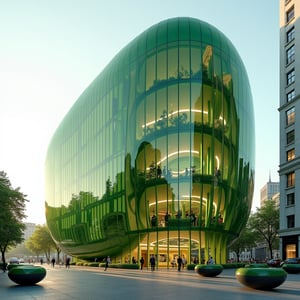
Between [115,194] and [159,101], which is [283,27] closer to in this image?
[159,101]

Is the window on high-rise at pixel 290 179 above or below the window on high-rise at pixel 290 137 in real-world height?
below

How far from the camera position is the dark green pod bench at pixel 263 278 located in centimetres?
1856

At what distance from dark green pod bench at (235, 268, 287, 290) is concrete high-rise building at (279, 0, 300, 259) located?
44097 millimetres

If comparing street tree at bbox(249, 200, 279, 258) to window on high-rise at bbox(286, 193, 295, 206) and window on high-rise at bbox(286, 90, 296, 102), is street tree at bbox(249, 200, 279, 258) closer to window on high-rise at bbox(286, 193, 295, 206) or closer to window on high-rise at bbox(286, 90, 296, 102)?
window on high-rise at bbox(286, 193, 295, 206)

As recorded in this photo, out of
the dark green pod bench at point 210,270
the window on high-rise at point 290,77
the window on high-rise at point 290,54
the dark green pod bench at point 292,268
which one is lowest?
the dark green pod bench at point 292,268

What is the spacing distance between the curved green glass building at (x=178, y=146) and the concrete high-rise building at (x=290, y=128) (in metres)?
9.38

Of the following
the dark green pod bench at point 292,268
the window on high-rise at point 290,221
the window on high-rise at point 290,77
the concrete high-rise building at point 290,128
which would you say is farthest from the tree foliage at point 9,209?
the window on high-rise at point 290,77

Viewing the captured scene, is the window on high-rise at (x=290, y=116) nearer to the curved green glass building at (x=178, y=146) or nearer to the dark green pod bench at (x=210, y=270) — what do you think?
the curved green glass building at (x=178, y=146)

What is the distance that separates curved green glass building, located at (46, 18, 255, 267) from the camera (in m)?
47.8

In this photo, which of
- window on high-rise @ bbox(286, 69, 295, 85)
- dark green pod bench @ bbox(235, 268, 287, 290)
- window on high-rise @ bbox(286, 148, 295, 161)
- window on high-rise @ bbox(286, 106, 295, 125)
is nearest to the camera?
dark green pod bench @ bbox(235, 268, 287, 290)

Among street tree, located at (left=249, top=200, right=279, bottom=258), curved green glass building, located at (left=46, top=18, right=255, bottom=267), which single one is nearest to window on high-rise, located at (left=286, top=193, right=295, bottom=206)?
curved green glass building, located at (left=46, top=18, right=255, bottom=267)

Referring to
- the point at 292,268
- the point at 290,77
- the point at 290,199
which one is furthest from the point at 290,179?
the point at 292,268

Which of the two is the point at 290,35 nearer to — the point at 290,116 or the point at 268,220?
the point at 290,116

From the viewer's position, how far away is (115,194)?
180ft
